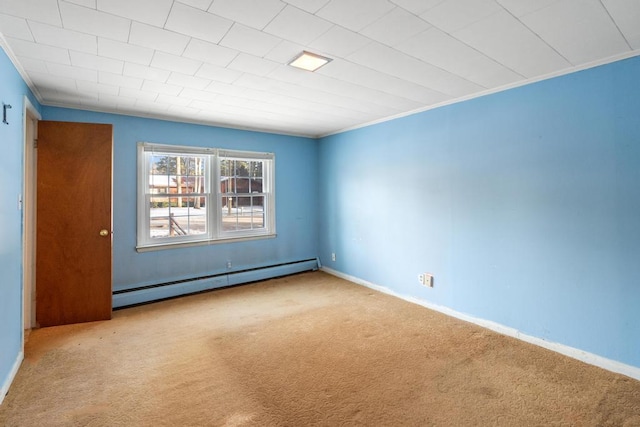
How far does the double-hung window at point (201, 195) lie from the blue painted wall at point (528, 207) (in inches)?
74.9

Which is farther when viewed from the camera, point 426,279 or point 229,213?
point 229,213

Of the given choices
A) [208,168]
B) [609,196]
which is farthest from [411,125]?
[208,168]

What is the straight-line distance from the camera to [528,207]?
283 centimetres

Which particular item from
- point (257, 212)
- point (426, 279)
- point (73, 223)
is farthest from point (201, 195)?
point (426, 279)

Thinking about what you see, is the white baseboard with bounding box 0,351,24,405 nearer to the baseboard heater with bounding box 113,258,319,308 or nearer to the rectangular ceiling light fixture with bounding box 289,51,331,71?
the baseboard heater with bounding box 113,258,319,308

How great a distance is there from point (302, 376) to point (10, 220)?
2.39 meters

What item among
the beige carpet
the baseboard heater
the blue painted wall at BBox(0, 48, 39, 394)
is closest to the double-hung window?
the baseboard heater

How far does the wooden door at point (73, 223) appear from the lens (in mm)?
3125

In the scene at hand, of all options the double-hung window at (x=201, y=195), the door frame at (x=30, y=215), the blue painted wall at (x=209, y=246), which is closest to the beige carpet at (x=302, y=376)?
the door frame at (x=30, y=215)

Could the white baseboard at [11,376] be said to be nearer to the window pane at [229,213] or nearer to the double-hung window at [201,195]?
the double-hung window at [201,195]

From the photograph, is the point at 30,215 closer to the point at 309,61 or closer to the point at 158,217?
the point at 158,217

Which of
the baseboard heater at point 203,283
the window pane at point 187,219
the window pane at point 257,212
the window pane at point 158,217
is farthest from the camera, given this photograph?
the window pane at point 257,212

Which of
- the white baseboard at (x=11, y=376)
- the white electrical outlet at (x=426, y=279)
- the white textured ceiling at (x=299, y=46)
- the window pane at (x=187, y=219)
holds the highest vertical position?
the white textured ceiling at (x=299, y=46)

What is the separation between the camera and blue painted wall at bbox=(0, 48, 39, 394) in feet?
6.73
